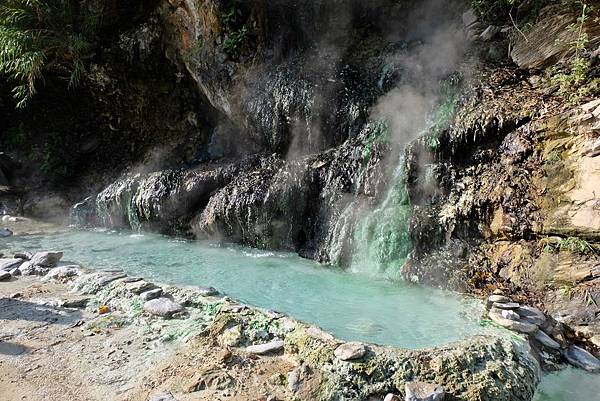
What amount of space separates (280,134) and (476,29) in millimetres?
3851

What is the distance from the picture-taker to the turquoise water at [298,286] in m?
3.95

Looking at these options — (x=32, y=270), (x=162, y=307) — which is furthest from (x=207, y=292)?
(x=32, y=270)

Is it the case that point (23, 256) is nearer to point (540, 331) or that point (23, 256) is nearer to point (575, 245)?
point (540, 331)

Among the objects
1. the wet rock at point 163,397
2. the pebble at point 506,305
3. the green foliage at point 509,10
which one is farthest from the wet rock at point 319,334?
the green foliage at point 509,10

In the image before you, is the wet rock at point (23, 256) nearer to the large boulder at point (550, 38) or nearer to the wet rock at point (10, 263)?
the wet rock at point (10, 263)

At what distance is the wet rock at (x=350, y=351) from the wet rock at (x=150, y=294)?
2142mm

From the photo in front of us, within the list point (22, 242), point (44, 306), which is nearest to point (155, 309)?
point (44, 306)

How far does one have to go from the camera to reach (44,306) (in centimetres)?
456

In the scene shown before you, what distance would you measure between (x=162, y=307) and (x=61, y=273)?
6.77ft

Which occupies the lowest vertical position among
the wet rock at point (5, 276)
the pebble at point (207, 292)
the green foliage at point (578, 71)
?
the wet rock at point (5, 276)

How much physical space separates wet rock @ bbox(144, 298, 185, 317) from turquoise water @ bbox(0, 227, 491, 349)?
741 millimetres

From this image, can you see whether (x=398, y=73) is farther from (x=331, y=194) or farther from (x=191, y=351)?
(x=191, y=351)

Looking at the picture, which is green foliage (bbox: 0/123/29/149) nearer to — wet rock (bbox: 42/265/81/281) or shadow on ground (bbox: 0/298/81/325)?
wet rock (bbox: 42/265/81/281)

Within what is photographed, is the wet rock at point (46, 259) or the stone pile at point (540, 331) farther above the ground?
the stone pile at point (540, 331)
